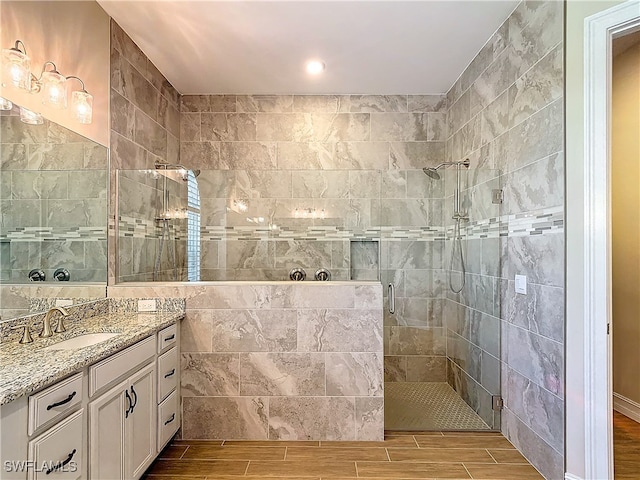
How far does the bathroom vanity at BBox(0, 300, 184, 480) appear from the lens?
1.39 m

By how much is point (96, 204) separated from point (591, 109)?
298 centimetres

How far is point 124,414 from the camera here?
203 cm

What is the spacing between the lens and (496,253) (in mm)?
2961

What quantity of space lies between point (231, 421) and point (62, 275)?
4.76ft

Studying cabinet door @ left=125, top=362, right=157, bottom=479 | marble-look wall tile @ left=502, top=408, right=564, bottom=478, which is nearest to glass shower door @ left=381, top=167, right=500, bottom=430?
marble-look wall tile @ left=502, top=408, right=564, bottom=478

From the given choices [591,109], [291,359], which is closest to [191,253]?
[291,359]

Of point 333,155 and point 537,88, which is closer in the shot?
point 537,88

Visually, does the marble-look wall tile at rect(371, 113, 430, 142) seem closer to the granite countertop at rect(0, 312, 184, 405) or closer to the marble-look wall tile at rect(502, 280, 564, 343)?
the marble-look wall tile at rect(502, 280, 564, 343)

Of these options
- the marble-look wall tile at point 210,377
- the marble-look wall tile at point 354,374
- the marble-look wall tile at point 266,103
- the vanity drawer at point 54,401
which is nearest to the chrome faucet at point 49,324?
the vanity drawer at point 54,401

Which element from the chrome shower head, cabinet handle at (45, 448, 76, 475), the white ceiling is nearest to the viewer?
cabinet handle at (45, 448, 76, 475)

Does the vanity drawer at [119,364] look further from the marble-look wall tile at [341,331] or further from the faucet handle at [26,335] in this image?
the marble-look wall tile at [341,331]

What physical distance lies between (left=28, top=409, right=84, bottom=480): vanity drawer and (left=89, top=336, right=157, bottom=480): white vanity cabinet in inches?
3.5

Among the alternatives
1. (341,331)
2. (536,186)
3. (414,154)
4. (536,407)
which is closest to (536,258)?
(536,186)

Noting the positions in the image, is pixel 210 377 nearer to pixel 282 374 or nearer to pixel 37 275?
pixel 282 374
